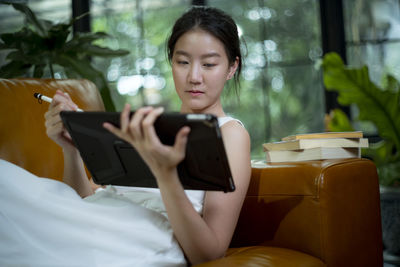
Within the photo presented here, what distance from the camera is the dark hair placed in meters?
1.23

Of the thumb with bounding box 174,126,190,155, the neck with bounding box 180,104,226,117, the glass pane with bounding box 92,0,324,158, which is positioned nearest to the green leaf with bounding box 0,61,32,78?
the neck with bounding box 180,104,226,117

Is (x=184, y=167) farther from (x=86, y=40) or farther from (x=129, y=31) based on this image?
(x=129, y=31)

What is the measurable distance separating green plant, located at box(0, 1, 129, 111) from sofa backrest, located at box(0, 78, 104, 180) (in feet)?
2.16

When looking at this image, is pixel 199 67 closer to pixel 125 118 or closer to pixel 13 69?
pixel 125 118

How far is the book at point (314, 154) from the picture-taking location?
4.32 ft

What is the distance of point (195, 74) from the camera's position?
3.91ft

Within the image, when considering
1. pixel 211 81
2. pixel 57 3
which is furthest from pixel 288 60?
pixel 211 81

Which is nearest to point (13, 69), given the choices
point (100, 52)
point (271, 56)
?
point (100, 52)

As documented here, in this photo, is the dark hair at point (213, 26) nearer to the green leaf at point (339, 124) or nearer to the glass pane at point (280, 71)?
the green leaf at point (339, 124)

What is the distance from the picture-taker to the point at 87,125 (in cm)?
96

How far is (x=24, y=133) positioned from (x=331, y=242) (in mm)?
1054

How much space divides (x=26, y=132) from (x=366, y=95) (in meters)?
1.99

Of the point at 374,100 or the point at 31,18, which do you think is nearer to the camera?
the point at 31,18

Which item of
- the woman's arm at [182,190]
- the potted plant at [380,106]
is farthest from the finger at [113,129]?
the potted plant at [380,106]
